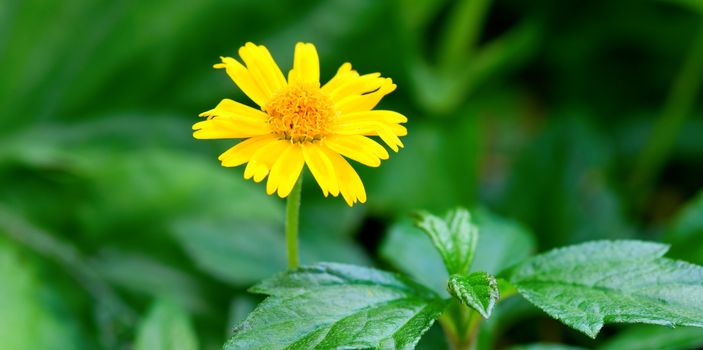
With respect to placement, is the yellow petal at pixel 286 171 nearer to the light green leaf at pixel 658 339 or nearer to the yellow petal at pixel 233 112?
the yellow petal at pixel 233 112

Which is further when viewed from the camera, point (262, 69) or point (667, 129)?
point (667, 129)

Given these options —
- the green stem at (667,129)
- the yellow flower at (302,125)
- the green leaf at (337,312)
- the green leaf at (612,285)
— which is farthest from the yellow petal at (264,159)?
the green stem at (667,129)

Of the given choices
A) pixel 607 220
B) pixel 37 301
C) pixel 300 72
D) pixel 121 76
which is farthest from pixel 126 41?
pixel 607 220

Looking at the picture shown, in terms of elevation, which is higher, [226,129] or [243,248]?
[243,248]

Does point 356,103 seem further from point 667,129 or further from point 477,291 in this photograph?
point 667,129

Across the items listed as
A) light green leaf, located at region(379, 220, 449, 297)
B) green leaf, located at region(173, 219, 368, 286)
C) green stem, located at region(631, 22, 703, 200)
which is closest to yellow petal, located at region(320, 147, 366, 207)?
light green leaf, located at region(379, 220, 449, 297)

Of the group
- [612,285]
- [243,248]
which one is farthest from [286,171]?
[243,248]
